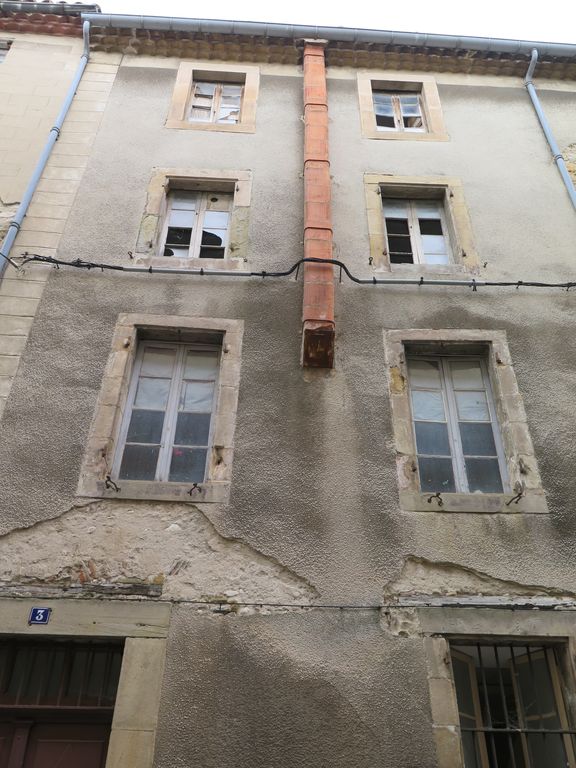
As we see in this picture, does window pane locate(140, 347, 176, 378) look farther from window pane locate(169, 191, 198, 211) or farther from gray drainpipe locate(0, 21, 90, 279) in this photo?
window pane locate(169, 191, 198, 211)

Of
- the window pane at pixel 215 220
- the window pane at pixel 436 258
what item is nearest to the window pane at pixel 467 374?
the window pane at pixel 436 258

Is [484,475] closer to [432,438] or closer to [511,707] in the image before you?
[432,438]

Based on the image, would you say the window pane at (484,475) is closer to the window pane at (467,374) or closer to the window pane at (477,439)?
the window pane at (477,439)

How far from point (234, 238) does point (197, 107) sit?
2.85 metres

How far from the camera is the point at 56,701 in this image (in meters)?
4.56

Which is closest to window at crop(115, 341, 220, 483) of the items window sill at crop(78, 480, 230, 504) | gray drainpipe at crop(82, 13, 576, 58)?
window sill at crop(78, 480, 230, 504)

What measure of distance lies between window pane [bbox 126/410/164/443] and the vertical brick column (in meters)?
1.50

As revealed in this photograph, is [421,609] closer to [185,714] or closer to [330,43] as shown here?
[185,714]

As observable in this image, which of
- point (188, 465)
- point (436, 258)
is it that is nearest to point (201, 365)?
point (188, 465)

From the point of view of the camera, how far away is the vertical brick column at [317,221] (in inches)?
229

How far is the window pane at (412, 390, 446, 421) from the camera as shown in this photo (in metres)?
5.80

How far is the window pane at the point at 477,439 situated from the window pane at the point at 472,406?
0.31 feet

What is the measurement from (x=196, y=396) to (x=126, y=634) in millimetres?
2256

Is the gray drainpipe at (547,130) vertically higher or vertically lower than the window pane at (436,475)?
higher
